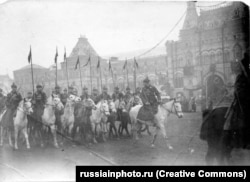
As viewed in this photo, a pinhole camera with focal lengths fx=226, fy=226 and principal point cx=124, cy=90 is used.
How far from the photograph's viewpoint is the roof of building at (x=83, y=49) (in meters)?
4.86

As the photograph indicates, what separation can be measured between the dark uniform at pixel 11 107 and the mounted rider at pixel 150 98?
111 inches

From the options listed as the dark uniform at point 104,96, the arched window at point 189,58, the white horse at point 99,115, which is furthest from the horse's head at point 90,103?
the arched window at point 189,58

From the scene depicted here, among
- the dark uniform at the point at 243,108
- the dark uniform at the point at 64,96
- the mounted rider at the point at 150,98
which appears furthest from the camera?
the dark uniform at the point at 64,96

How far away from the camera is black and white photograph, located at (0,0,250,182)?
4.45 metres

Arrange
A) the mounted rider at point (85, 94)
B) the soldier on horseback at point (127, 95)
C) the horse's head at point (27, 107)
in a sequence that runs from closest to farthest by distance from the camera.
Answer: the horse's head at point (27, 107), the mounted rider at point (85, 94), the soldier on horseback at point (127, 95)

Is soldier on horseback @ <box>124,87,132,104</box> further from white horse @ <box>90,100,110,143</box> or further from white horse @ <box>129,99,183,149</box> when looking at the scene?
white horse @ <box>129,99,183,149</box>

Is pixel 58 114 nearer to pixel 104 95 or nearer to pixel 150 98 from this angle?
pixel 104 95

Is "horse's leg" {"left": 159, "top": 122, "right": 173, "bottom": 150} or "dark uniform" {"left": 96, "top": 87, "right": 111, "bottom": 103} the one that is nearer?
"horse's leg" {"left": 159, "top": 122, "right": 173, "bottom": 150}

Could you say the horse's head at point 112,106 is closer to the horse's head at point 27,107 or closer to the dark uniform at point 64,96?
the dark uniform at point 64,96

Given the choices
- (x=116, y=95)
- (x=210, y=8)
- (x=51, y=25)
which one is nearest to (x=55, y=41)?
(x=51, y=25)

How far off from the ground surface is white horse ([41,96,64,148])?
472mm

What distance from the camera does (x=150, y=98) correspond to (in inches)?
209

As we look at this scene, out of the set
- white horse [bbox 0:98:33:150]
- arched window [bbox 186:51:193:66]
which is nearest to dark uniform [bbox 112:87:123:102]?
arched window [bbox 186:51:193:66]

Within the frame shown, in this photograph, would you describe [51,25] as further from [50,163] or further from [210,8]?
[210,8]
